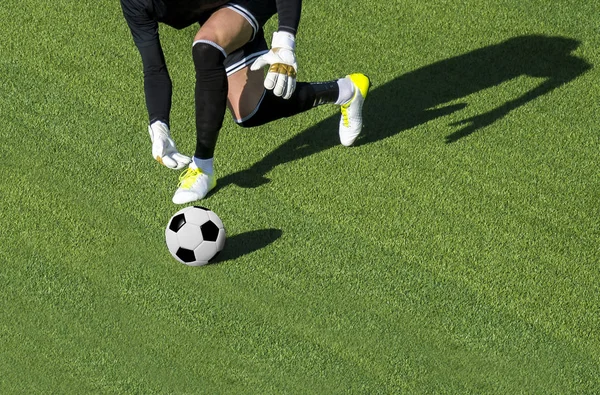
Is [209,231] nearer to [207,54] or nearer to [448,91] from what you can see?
[207,54]

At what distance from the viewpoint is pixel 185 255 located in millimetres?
5961

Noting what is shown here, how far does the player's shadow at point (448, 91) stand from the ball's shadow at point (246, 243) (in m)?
0.49

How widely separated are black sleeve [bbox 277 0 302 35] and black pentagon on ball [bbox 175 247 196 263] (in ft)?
5.02

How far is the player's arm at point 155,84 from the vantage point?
19.4 feet

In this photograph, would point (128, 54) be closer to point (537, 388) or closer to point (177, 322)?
point (177, 322)

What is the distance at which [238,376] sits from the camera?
5.49 meters

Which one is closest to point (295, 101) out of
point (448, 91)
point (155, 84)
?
point (155, 84)

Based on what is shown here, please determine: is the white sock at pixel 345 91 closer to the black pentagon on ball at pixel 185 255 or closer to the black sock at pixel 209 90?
the black sock at pixel 209 90

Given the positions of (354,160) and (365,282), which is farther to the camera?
(354,160)

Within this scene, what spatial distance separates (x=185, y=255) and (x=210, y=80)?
3.77 feet

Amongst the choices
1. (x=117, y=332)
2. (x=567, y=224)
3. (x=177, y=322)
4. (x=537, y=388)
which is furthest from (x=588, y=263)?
(x=117, y=332)

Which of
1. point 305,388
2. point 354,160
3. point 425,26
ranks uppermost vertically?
point 425,26

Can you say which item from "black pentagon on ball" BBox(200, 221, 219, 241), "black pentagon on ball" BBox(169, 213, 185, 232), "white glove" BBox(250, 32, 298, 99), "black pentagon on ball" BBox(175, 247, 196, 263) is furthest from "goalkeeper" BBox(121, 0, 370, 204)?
"black pentagon on ball" BBox(175, 247, 196, 263)

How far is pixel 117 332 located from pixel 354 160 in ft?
7.19
